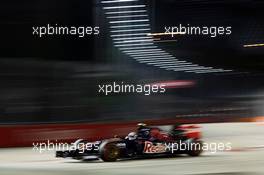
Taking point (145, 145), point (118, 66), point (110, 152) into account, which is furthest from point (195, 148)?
point (118, 66)

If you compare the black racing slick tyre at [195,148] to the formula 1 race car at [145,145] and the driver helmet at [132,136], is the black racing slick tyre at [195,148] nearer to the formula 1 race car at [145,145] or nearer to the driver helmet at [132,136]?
the formula 1 race car at [145,145]

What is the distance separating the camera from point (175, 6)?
5.85ft

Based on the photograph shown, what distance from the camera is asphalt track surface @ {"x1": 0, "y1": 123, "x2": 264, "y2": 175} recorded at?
171cm

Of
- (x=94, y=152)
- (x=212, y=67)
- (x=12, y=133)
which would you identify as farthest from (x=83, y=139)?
(x=212, y=67)

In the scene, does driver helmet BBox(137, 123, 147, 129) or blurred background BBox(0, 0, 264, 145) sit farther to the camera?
driver helmet BBox(137, 123, 147, 129)

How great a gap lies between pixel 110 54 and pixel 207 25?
379mm

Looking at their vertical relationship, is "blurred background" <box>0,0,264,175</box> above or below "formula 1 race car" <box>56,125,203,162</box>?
above

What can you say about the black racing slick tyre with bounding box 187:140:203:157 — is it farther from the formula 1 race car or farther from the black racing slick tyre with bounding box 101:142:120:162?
the black racing slick tyre with bounding box 101:142:120:162

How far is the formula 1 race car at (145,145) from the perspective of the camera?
69.2 inches

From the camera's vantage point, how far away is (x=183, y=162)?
1.79m

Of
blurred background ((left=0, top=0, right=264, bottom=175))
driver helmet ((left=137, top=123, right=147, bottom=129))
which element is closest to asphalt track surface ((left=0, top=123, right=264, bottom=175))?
blurred background ((left=0, top=0, right=264, bottom=175))

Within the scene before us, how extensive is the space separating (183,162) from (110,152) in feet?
0.86

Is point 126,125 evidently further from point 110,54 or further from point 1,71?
point 1,71

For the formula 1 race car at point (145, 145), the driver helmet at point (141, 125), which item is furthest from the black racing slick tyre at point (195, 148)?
the driver helmet at point (141, 125)
